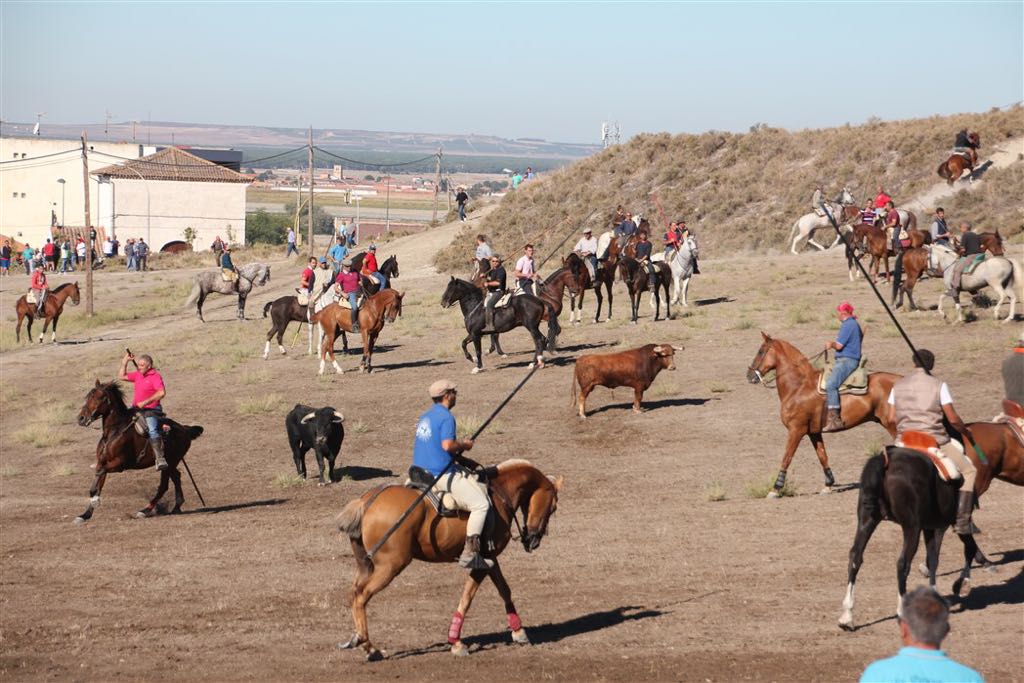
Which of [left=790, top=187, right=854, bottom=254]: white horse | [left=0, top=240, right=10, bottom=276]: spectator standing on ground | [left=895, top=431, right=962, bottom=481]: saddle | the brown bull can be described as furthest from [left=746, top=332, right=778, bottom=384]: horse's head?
[left=0, top=240, right=10, bottom=276]: spectator standing on ground

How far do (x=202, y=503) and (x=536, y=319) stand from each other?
1116 cm

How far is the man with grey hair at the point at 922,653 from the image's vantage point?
551 cm

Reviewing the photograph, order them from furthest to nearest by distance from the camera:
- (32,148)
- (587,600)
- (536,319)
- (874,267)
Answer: (32,148) < (874,267) < (536,319) < (587,600)

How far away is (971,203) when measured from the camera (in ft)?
165

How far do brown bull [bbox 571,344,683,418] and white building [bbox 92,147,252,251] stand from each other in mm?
71801

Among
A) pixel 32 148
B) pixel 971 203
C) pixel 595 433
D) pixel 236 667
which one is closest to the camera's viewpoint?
pixel 236 667

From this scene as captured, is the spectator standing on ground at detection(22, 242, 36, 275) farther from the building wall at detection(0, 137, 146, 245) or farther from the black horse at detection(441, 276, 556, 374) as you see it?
the black horse at detection(441, 276, 556, 374)

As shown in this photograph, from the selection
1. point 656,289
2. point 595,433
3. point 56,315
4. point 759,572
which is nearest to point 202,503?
point 595,433

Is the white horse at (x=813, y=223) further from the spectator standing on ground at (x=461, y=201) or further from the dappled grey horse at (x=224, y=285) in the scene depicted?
the spectator standing on ground at (x=461, y=201)

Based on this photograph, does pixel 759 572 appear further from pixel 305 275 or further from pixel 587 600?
pixel 305 275

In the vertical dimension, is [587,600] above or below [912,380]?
below

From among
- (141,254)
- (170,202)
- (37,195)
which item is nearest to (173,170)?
(170,202)

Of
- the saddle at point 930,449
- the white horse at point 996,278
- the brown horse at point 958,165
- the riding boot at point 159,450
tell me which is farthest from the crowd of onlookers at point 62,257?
the saddle at point 930,449

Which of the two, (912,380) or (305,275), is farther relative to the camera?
(305,275)
